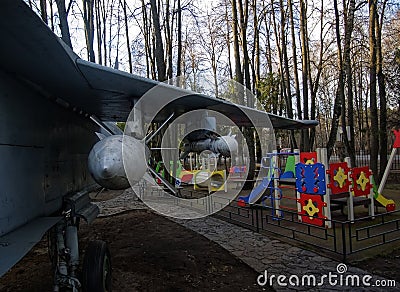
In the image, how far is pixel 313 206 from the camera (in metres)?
7.55

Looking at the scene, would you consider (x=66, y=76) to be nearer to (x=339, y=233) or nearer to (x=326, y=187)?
(x=326, y=187)

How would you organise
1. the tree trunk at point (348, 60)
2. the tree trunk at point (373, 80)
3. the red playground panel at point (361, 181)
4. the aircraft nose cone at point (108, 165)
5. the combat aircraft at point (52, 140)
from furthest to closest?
the tree trunk at point (348, 60)
the tree trunk at point (373, 80)
the red playground panel at point (361, 181)
the aircraft nose cone at point (108, 165)
the combat aircraft at point (52, 140)

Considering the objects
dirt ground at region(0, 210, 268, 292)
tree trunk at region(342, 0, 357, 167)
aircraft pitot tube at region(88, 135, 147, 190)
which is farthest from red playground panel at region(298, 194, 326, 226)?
Answer: tree trunk at region(342, 0, 357, 167)

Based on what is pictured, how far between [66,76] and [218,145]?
2.85 meters

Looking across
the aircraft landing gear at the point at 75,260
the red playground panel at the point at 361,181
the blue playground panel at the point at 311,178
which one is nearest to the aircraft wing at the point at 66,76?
the aircraft landing gear at the point at 75,260

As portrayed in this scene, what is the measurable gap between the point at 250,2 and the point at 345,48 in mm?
6074

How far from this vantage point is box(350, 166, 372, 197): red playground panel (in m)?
7.85

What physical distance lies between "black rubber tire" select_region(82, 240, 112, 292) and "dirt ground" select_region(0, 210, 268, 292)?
887mm

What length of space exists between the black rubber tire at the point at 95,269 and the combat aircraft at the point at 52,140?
0.01m

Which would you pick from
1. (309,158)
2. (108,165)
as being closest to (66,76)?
(108,165)

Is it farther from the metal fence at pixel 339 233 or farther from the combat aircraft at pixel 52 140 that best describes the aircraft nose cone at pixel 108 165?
the metal fence at pixel 339 233

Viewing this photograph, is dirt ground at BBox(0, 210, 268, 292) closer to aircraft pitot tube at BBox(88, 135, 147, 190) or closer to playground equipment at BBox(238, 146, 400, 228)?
playground equipment at BBox(238, 146, 400, 228)

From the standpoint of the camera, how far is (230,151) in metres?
5.62

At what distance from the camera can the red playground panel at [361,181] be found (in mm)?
7852
